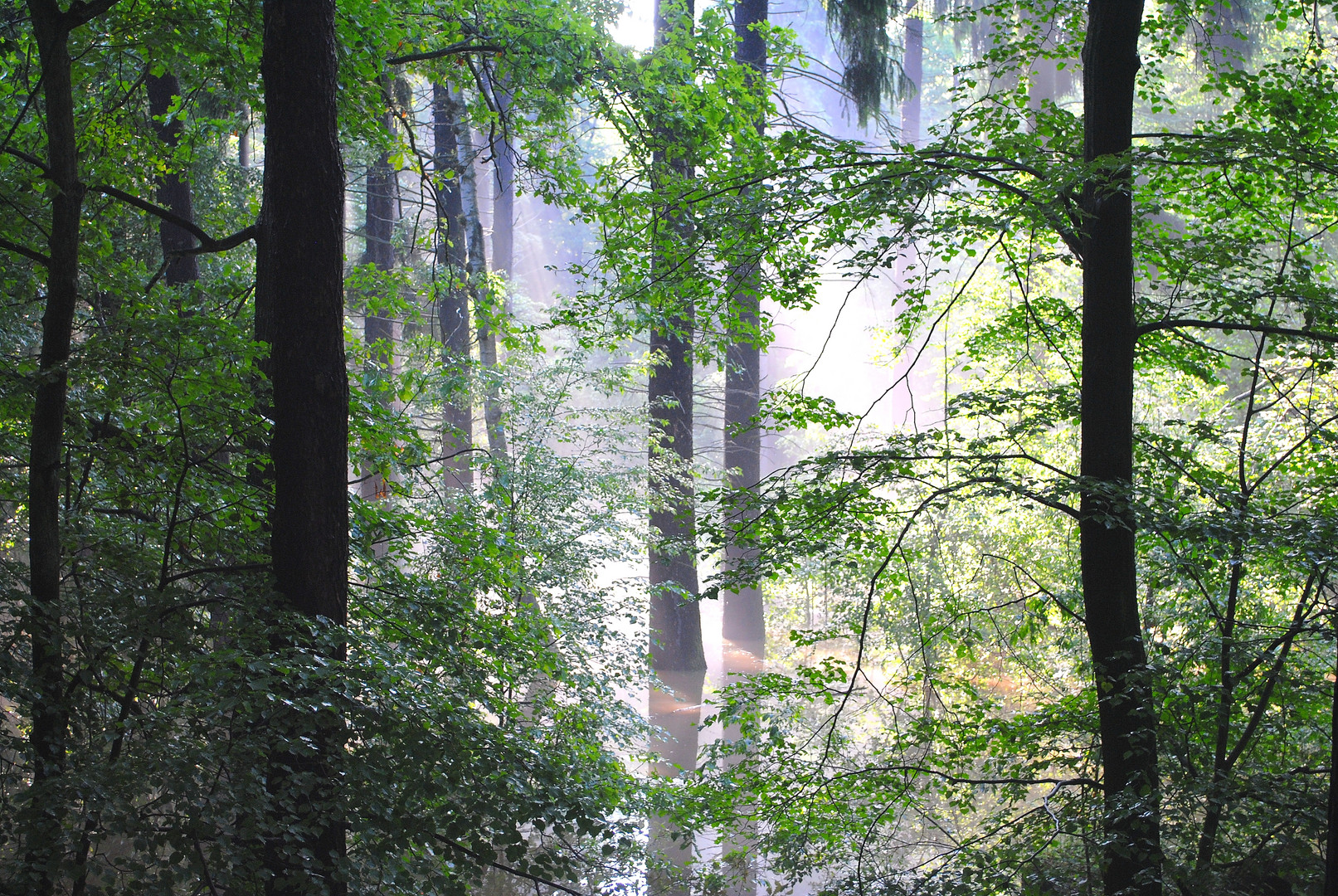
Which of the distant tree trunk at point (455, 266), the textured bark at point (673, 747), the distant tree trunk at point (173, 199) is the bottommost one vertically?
the textured bark at point (673, 747)

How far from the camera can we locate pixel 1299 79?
186 inches

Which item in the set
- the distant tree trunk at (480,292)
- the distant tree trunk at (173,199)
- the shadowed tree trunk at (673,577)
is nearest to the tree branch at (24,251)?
the distant tree trunk at (480,292)

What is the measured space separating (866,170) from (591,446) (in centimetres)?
→ 570

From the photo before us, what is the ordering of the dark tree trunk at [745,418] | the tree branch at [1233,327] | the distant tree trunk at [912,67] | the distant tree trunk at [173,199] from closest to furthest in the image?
1. the tree branch at [1233,327]
2. the distant tree trunk at [173,199]
3. the dark tree trunk at [745,418]
4. the distant tree trunk at [912,67]

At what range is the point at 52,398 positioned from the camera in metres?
3.06

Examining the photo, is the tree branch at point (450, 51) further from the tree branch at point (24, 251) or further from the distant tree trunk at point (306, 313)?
the tree branch at point (24, 251)

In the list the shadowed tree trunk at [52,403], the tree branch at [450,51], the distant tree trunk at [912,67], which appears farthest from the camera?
the distant tree trunk at [912,67]

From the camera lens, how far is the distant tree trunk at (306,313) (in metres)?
3.57

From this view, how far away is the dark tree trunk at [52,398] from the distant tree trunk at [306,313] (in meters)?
0.73

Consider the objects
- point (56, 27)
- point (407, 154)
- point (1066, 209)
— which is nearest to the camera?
point (56, 27)

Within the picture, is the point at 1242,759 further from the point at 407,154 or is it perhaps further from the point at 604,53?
the point at 407,154

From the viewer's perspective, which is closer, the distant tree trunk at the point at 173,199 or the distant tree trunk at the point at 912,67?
the distant tree trunk at the point at 173,199

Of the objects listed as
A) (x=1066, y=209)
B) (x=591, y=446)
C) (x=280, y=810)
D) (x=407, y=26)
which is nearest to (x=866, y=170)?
(x=1066, y=209)

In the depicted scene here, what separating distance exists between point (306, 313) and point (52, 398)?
0.96m
